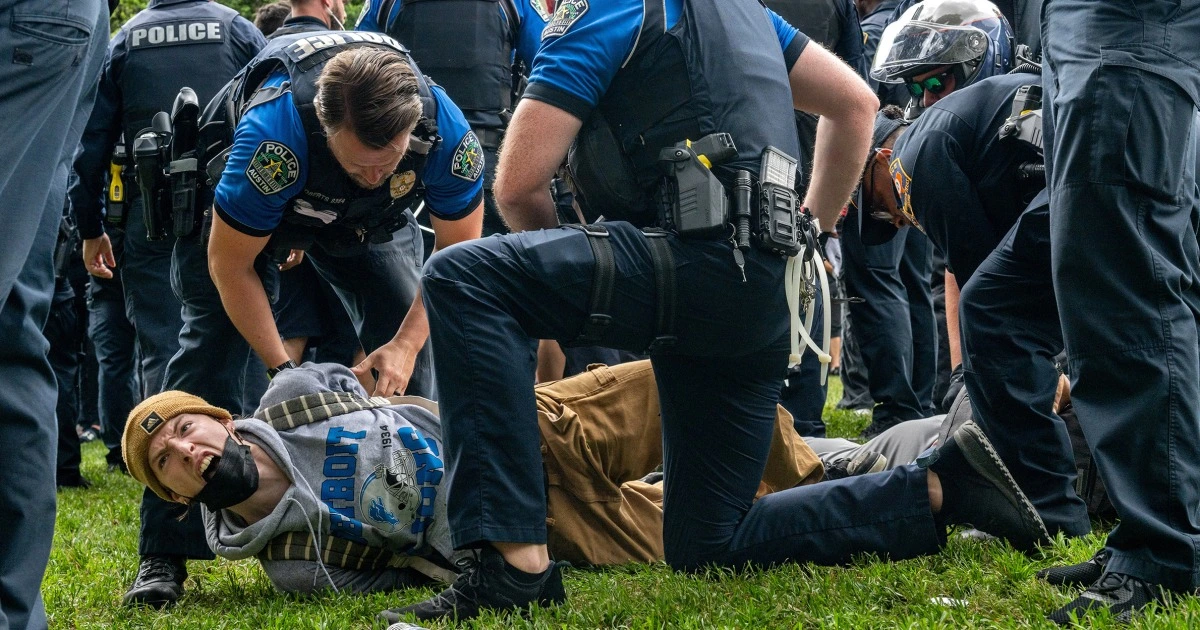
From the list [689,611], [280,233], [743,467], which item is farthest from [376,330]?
[689,611]

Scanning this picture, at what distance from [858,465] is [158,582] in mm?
2326

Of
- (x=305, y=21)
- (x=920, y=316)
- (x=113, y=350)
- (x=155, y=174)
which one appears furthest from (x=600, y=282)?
(x=113, y=350)

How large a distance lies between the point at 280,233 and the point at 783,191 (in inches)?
65.6

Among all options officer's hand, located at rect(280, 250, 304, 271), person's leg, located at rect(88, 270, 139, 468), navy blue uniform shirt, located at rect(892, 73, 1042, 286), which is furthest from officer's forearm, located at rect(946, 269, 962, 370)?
person's leg, located at rect(88, 270, 139, 468)

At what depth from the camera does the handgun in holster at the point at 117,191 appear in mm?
4668

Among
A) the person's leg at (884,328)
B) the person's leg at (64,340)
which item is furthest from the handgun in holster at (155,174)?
the person's leg at (884,328)

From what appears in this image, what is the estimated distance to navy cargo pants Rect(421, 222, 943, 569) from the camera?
9.04 feet

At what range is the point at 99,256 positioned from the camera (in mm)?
5566

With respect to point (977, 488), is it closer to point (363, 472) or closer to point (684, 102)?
point (684, 102)

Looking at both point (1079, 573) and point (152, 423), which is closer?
point (1079, 573)

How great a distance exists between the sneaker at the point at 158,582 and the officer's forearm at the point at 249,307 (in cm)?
69

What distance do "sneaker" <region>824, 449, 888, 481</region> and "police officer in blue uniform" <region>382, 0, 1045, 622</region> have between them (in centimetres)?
97

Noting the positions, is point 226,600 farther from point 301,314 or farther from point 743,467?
point 301,314

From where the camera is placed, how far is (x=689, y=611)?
2859mm
